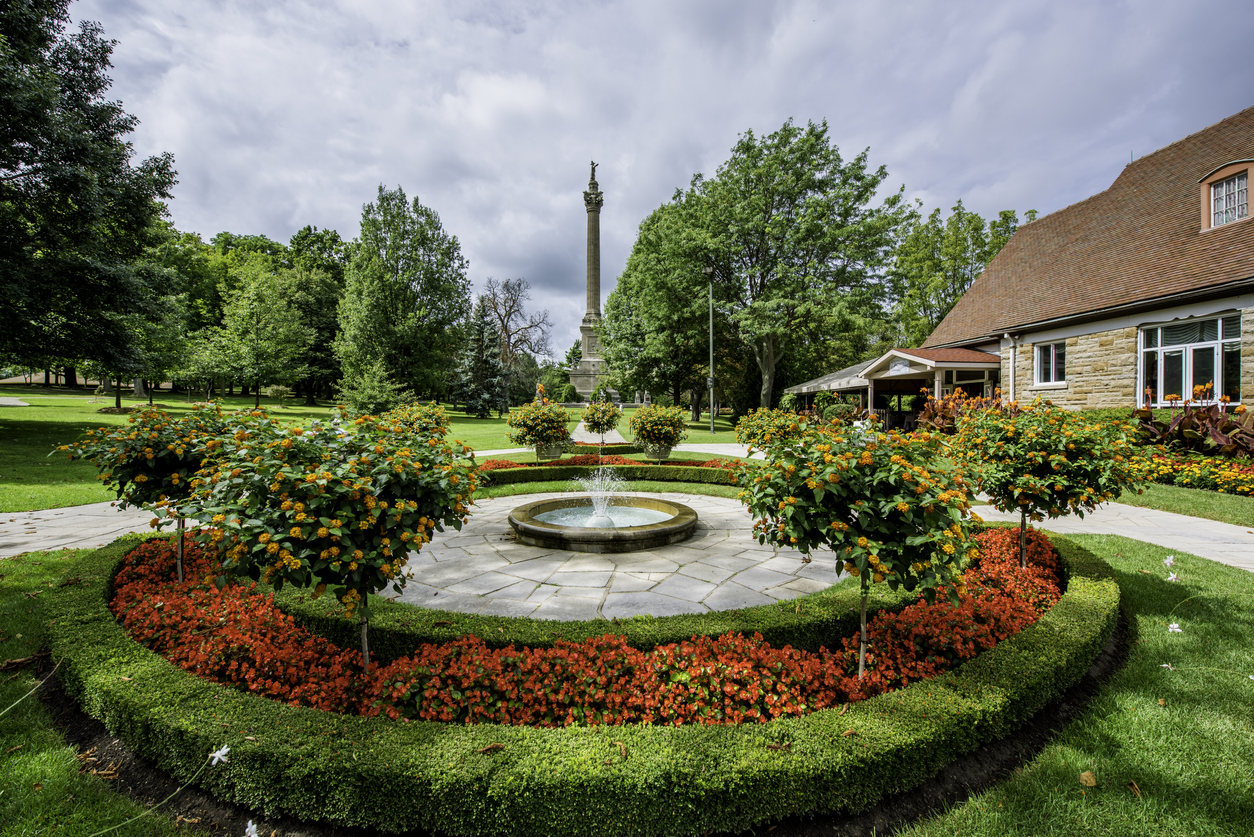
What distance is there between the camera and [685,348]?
3047cm

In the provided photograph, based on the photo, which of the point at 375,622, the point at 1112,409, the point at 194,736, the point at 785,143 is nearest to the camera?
the point at 194,736

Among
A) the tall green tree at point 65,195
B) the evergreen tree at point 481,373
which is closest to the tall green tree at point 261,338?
the evergreen tree at point 481,373

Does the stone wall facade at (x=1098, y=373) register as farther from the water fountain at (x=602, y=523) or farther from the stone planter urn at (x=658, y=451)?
the water fountain at (x=602, y=523)

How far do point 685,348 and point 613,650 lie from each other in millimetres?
28350

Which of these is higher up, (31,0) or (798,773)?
(31,0)

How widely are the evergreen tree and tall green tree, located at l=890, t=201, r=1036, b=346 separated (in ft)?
88.2

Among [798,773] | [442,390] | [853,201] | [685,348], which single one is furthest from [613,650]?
[442,390]

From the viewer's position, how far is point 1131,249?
535 inches

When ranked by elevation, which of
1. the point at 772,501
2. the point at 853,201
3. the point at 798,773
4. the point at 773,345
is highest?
the point at 853,201

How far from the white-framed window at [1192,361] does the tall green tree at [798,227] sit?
10618mm

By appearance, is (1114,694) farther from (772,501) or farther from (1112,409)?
Result: (1112,409)

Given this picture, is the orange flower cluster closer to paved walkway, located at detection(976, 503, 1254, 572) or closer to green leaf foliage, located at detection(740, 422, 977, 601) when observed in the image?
paved walkway, located at detection(976, 503, 1254, 572)

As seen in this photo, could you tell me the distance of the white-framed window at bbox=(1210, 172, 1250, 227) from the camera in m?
11.3

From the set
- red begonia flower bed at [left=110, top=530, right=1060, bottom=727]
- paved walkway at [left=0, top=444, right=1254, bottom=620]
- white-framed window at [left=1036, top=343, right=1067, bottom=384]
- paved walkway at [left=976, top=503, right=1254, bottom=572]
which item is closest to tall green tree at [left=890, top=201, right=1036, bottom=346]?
white-framed window at [left=1036, top=343, right=1067, bottom=384]
